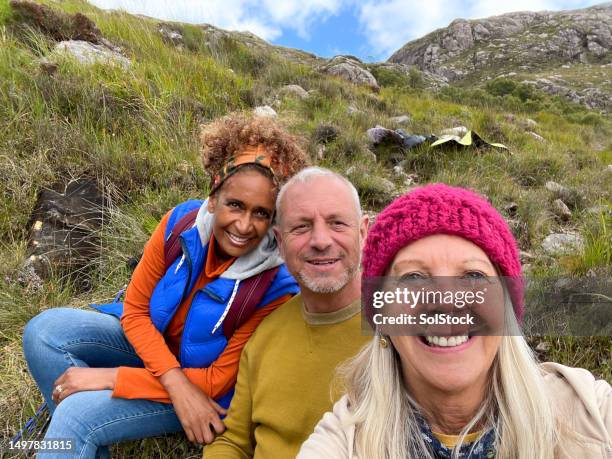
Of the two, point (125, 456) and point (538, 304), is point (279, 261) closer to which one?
point (125, 456)

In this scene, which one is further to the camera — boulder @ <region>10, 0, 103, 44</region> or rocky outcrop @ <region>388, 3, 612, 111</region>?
rocky outcrop @ <region>388, 3, 612, 111</region>

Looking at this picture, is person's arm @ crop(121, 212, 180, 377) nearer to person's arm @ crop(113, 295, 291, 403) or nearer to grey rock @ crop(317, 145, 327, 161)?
person's arm @ crop(113, 295, 291, 403)

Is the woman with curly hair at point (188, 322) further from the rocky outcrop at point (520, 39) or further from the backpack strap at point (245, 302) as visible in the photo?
the rocky outcrop at point (520, 39)

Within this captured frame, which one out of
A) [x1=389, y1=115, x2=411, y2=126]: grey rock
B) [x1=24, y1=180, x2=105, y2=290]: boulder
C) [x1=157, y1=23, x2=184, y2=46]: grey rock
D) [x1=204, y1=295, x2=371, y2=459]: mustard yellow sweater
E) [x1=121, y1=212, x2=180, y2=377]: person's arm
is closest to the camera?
[x1=204, y1=295, x2=371, y2=459]: mustard yellow sweater

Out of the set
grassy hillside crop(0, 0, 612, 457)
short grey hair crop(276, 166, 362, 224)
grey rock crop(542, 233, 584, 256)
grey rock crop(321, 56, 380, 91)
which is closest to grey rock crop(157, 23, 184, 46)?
grassy hillside crop(0, 0, 612, 457)

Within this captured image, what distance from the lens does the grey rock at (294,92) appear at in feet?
24.5

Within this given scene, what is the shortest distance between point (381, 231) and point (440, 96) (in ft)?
44.9

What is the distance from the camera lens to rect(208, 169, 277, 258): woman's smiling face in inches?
76.8

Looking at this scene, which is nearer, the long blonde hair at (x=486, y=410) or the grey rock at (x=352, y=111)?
the long blonde hair at (x=486, y=410)

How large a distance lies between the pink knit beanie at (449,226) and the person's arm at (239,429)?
Result: 0.97 meters

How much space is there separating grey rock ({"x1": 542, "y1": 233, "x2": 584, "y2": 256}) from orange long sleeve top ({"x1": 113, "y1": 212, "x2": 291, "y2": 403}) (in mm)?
2367

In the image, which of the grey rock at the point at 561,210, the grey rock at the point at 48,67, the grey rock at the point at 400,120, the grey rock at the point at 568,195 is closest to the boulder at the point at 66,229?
the grey rock at the point at 48,67

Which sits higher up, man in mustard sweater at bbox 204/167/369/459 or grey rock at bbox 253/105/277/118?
grey rock at bbox 253/105/277/118

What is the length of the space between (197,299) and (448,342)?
130 cm
